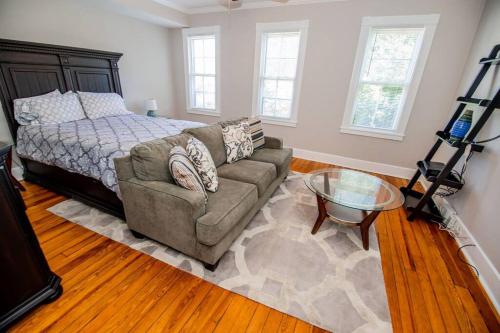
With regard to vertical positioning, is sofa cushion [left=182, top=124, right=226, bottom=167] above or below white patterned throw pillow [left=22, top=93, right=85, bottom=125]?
below

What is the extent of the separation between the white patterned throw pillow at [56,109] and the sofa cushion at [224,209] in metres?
2.30

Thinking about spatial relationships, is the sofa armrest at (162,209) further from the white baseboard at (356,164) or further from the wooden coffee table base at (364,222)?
the white baseboard at (356,164)

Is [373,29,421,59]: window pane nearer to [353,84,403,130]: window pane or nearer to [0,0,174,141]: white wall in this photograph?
[353,84,403,130]: window pane

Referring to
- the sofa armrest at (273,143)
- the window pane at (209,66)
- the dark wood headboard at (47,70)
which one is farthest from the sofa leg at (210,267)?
the window pane at (209,66)

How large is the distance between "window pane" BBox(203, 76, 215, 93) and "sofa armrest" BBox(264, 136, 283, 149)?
231 centimetres

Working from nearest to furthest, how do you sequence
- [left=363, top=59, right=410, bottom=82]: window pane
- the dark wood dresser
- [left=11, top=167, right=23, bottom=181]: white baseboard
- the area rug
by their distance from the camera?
the dark wood dresser
the area rug
[left=11, top=167, right=23, bottom=181]: white baseboard
[left=363, top=59, right=410, bottom=82]: window pane

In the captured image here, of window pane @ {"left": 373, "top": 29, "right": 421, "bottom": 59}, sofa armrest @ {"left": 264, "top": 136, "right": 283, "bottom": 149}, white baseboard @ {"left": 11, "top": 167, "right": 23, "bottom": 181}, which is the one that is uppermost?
window pane @ {"left": 373, "top": 29, "right": 421, "bottom": 59}

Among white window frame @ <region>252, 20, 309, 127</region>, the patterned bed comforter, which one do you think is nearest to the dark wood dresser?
the patterned bed comforter

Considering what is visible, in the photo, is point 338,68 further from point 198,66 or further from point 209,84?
point 198,66

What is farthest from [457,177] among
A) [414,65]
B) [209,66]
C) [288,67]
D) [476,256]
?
[209,66]

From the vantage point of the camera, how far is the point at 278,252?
184cm

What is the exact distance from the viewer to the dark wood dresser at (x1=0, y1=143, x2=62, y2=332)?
1.09 meters

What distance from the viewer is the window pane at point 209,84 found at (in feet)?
15.0

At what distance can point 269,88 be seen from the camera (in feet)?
13.2
